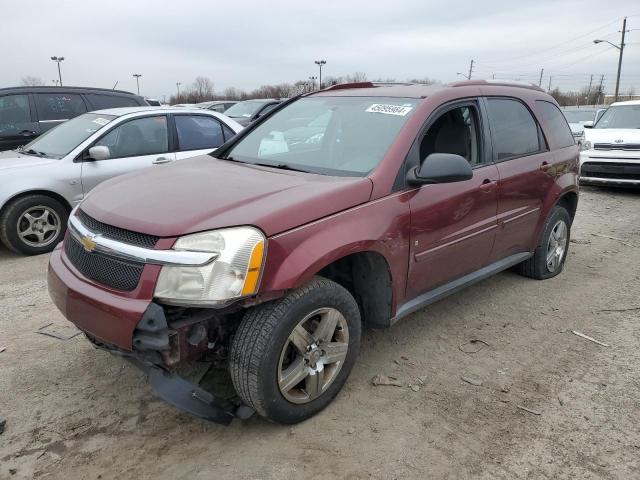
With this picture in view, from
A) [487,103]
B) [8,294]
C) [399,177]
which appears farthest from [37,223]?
[487,103]

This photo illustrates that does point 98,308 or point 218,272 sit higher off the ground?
point 218,272

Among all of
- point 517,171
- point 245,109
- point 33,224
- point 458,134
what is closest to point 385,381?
point 458,134

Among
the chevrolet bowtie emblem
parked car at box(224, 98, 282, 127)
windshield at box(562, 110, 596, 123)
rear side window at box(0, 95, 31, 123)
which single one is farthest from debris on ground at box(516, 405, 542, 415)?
windshield at box(562, 110, 596, 123)

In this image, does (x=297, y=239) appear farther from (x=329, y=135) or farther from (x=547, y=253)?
(x=547, y=253)

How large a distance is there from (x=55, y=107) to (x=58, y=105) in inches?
2.4

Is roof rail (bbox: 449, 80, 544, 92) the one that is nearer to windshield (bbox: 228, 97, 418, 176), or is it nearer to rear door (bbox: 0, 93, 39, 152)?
windshield (bbox: 228, 97, 418, 176)

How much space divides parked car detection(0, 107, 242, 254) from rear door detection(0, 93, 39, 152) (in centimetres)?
179

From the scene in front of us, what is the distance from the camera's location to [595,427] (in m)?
2.82

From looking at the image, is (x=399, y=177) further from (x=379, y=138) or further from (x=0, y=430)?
(x=0, y=430)

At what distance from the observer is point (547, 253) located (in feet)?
16.1

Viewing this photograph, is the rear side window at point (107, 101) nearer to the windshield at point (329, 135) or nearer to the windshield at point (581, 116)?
the windshield at point (329, 135)

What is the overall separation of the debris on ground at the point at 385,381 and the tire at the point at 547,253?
2.29 metres

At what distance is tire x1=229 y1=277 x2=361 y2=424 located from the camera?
8.29 feet

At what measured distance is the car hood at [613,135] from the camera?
9359 mm
